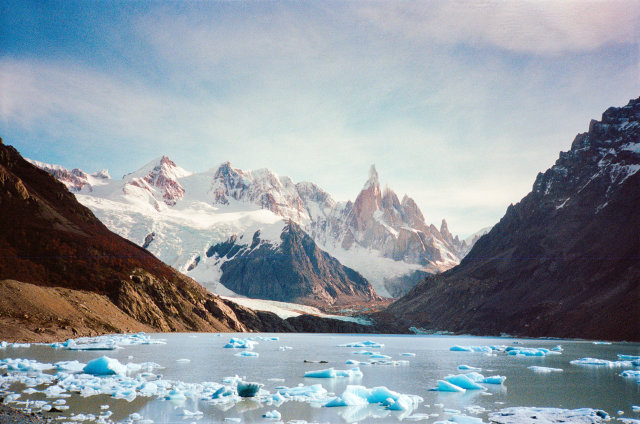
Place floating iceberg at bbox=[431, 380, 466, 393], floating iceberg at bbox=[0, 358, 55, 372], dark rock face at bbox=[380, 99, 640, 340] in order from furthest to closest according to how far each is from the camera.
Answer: dark rock face at bbox=[380, 99, 640, 340] → floating iceberg at bbox=[0, 358, 55, 372] → floating iceberg at bbox=[431, 380, 466, 393]

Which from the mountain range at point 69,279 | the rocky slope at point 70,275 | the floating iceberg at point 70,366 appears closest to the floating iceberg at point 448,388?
the floating iceberg at point 70,366

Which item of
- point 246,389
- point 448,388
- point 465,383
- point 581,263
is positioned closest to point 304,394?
point 246,389

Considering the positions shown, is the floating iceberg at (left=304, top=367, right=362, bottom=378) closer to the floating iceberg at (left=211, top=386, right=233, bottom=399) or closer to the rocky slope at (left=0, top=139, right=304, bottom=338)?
the floating iceberg at (left=211, top=386, right=233, bottom=399)

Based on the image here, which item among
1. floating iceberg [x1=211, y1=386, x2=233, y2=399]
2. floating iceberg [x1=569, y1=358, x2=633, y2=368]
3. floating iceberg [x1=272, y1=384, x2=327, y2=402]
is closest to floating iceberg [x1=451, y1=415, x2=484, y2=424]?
floating iceberg [x1=272, y1=384, x2=327, y2=402]

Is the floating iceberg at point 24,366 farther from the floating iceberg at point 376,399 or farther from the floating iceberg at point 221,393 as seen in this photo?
the floating iceberg at point 376,399

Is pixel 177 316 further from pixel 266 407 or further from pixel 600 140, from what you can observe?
pixel 600 140

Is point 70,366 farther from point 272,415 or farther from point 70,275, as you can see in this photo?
point 70,275
